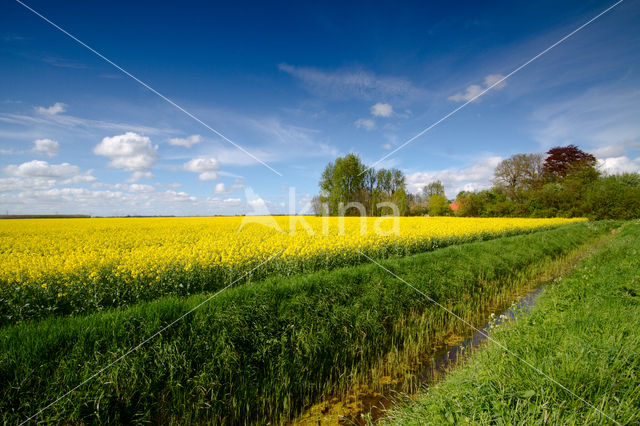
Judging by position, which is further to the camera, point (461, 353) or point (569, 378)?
point (461, 353)

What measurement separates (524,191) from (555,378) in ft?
150

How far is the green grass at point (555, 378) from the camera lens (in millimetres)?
2254

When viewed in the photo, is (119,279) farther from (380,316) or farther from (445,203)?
(445,203)

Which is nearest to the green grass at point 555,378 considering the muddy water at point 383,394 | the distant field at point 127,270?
the muddy water at point 383,394

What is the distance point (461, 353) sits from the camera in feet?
17.2

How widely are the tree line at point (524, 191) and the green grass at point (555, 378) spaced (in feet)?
65.2

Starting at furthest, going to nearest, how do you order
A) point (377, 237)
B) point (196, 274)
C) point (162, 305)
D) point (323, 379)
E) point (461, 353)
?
point (377, 237), point (196, 274), point (461, 353), point (323, 379), point (162, 305)

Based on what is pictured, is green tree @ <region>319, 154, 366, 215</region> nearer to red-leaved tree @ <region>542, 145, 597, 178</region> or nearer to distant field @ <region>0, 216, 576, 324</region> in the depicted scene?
distant field @ <region>0, 216, 576, 324</region>

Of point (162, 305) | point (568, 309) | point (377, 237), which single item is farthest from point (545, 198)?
point (162, 305)

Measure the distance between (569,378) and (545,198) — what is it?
141ft

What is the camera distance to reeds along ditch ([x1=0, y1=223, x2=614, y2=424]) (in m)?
2.88

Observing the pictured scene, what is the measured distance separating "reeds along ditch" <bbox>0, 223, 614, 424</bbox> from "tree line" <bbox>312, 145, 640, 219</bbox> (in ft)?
60.3

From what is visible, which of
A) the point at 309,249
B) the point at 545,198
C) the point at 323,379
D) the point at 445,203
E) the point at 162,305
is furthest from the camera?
the point at 445,203

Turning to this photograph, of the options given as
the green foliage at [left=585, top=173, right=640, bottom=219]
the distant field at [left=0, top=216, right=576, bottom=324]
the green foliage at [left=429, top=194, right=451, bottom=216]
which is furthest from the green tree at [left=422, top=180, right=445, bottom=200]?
the distant field at [left=0, top=216, right=576, bottom=324]
